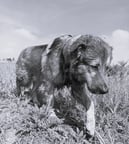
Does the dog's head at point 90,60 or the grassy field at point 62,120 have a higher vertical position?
the dog's head at point 90,60

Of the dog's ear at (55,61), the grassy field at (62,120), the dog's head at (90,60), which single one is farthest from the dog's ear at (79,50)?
the grassy field at (62,120)

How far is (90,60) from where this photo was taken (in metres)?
2.21

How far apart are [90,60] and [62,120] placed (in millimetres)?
541

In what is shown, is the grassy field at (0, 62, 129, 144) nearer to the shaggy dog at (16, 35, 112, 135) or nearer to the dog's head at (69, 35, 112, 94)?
the shaggy dog at (16, 35, 112, 135)

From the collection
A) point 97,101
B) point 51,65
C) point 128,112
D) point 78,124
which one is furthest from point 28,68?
point 128,112

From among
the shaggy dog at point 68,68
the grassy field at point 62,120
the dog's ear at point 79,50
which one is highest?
the dog's ear at point 79,50

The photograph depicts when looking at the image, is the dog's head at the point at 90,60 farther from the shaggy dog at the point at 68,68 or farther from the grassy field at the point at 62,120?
the grassy field at the point at 62,120

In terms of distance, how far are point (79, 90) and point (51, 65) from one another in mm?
274

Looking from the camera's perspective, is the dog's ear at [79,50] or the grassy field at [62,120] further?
the grassy field at [62,120]

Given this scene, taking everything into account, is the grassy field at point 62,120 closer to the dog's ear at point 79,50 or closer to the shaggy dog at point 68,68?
the shaggy dog at point 68,68

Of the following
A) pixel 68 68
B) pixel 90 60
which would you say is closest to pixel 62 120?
pixel 68 68

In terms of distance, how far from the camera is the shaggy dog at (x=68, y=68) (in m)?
2.22

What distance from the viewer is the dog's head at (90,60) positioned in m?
2.21

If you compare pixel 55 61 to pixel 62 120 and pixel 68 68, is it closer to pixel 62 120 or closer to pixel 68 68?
pixel 68 68
